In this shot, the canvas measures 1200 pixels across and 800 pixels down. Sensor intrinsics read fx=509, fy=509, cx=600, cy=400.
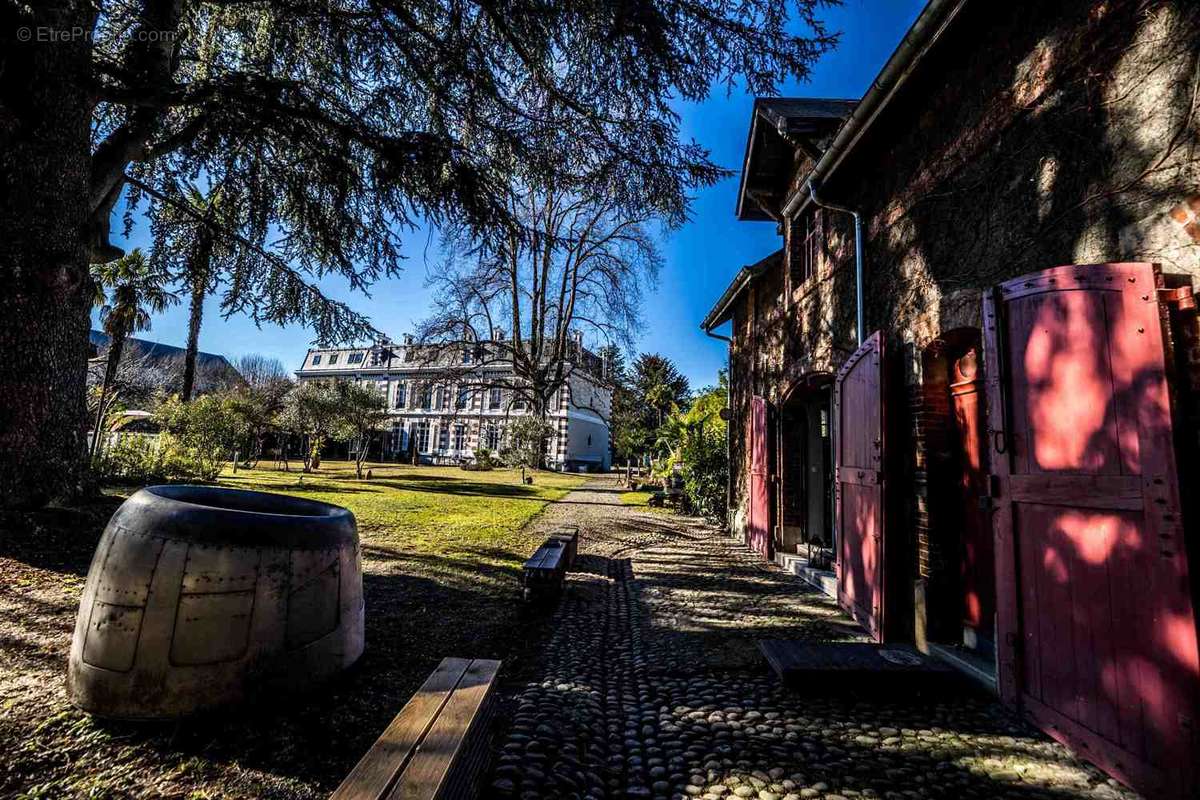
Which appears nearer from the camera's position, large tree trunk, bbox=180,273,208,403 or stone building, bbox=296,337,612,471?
large tree trunk, bbox=180,273,208,403

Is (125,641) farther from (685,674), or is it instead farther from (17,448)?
(17,448)

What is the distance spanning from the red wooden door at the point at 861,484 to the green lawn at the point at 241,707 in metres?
2.94

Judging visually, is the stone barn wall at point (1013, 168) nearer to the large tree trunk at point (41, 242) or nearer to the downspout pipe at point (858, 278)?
the downspout pipe at point (858, 278)

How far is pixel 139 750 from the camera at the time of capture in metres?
2.12

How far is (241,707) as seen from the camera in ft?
7.73

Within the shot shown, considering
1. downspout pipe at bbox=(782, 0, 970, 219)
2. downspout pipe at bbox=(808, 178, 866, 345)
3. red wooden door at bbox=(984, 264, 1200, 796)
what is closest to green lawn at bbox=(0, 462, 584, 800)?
red wooden door at bbox=(984, 264, 1200, 796)

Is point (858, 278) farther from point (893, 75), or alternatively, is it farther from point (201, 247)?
point (201, 247)

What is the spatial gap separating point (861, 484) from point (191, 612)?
5.02 metres

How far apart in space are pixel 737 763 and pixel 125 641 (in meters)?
2.83

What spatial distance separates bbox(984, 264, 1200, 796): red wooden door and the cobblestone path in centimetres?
31

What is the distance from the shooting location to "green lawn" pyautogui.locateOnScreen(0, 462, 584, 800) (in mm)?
1986

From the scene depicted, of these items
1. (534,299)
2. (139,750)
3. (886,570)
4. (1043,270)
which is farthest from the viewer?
(534,299)

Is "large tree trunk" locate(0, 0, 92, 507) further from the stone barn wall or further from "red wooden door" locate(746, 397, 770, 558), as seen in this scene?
"red wooden door" locate(746, 397, 770, 558)

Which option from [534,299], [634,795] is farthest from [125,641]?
[534,299]
